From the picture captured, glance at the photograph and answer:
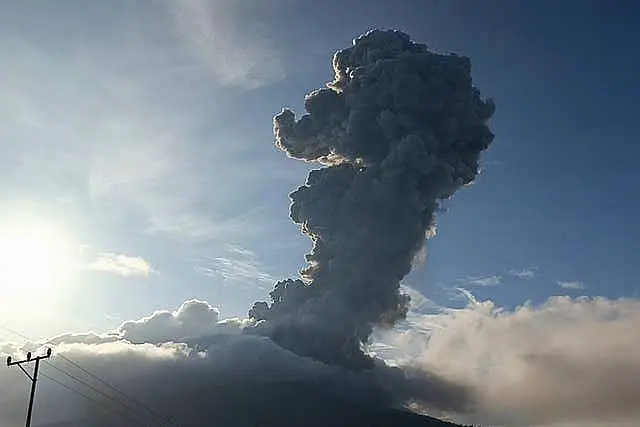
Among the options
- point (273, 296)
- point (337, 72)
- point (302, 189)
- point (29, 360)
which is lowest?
point (29, 360)

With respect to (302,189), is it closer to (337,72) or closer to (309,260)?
(309,260)

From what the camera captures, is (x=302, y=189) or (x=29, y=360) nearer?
(x=29, y=360)

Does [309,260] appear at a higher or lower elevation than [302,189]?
lower

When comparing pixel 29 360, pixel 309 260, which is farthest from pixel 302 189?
pixel 29 360

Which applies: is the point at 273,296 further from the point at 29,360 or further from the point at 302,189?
the point at 29,360

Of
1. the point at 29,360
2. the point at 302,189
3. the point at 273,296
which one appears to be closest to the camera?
the point at 29,360

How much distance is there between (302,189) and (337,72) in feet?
81.7

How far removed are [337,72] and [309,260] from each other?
38.9 m

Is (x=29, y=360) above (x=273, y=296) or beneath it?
beneath

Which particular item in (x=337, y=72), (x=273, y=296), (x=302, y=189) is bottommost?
(x=273, y=296)

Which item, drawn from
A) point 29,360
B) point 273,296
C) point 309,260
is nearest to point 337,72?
point 309,260

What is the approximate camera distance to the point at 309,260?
155 metres

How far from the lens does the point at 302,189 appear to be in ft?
494

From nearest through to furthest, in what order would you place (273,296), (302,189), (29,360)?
(29,360)
(302,189)
(273,296)
